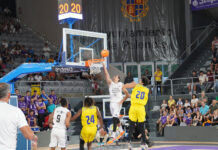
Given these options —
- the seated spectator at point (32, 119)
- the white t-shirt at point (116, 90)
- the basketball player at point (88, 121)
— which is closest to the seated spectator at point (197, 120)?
the white t-shirt at point (116, 90)

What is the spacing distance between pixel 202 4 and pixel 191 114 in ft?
36.5

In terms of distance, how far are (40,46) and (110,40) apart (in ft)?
16.1

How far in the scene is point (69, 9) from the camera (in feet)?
59.3

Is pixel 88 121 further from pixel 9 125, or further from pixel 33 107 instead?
pixel 33 107

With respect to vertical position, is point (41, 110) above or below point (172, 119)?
above

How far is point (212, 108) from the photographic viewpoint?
55.0 feet

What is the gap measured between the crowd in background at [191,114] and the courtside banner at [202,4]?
30.2 feet

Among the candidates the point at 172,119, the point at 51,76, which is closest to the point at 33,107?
the point at 51,76

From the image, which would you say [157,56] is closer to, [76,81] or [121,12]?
[121,12]

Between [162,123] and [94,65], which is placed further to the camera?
[162,123]

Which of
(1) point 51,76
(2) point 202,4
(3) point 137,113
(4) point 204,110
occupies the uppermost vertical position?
(2) point 202,4

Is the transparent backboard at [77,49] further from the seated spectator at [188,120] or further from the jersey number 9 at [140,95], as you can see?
the jersey number 9 at [140,95]

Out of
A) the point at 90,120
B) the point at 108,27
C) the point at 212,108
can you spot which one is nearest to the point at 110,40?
the point at 108,27

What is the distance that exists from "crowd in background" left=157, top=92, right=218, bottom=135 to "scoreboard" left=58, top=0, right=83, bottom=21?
601 cm
